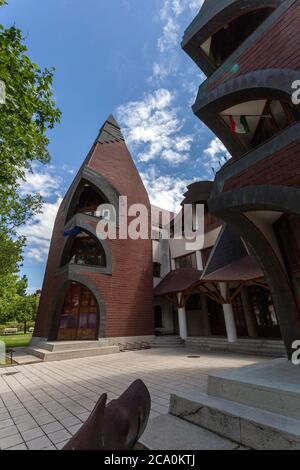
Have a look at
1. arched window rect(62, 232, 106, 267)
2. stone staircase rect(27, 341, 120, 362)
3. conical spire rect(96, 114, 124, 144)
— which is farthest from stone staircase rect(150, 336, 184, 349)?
conical spire rect(96, 114, 124, 144)

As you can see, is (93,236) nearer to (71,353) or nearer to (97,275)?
(97,275)

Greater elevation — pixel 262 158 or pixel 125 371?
pixel 262 158

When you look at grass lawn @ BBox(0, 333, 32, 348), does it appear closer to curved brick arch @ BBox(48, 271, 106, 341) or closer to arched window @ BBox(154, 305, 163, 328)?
curved brick arch @ BBox(48, 271, 106, 341)

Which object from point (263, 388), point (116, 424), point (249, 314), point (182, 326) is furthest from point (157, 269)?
point (116, 424)

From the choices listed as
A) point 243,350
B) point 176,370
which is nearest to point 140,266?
point 243,350

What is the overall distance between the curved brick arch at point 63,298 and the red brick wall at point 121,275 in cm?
29

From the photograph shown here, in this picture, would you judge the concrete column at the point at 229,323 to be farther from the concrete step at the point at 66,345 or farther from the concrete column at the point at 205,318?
the concrete step at the point at 66,345

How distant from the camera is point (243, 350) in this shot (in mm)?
11586

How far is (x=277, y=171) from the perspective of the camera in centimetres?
488

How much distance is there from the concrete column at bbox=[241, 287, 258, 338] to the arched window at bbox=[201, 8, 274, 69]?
12.6m

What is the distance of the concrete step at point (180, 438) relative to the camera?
9.74 ft

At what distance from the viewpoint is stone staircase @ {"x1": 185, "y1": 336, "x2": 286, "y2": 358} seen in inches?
404

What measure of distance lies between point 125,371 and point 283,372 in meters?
5.95
